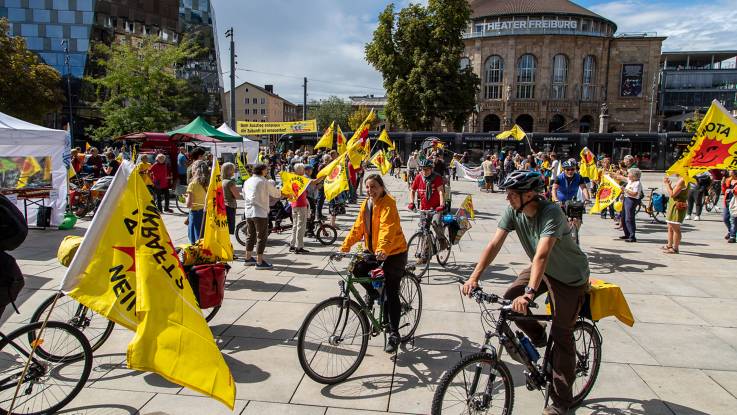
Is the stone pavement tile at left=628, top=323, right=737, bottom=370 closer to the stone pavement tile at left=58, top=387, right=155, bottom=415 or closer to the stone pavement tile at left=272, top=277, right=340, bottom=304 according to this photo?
the stone pavement tile at left=272, top=277, right=340, bottom=304

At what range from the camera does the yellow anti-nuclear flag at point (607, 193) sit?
12367mm

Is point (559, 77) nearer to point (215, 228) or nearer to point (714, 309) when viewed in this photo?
point (714, 309)

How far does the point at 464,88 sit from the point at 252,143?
90.2 ft

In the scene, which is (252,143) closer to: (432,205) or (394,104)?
(432,205)

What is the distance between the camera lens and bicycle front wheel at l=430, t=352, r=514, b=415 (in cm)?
321

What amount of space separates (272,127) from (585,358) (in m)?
24.2

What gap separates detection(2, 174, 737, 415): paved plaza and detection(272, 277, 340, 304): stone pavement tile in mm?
15

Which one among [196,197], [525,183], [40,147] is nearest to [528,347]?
[525,183]

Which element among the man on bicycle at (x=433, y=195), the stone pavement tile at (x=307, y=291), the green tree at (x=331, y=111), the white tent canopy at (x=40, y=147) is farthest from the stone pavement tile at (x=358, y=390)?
the green tree at (x=331, y=111)

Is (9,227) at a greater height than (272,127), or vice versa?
(272,127)

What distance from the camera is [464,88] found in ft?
155

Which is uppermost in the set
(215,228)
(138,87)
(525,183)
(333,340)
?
(138,87)

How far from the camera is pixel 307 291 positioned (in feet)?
A: 22.5

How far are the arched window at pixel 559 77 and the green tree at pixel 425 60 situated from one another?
78.2 feet
